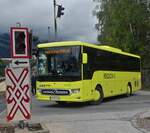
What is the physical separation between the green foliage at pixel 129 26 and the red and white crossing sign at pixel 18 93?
3717cm

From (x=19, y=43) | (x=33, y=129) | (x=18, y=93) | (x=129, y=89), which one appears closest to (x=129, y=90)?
(x=129, y=89)

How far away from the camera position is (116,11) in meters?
51.3

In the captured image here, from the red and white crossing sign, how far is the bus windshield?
8854 mm

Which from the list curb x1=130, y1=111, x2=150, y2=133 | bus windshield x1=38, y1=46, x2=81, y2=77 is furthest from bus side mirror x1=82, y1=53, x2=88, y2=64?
curb x1=130, y1=111, x2=150, y2=133

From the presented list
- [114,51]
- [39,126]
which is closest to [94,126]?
[39,126]

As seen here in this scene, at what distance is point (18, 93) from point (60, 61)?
932 cm

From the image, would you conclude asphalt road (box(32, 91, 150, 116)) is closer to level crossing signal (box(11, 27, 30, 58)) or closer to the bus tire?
the bus tire

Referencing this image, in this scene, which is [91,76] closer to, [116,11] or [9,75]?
[9,75]

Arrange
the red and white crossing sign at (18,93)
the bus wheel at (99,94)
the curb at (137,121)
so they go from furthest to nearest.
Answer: the bus wheel at (99,94) < the curb at (137,121) < the red and white crossing sign at (18,93)

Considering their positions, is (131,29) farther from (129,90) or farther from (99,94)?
(99,94)


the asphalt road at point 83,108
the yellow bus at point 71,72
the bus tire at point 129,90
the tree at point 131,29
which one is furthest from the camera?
the tree at point 131,29

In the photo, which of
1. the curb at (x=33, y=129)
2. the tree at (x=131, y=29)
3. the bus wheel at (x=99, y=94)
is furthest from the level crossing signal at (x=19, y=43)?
the tree at (x=131, y=29)

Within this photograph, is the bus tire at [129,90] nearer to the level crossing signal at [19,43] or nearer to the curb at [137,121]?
the curb at [137,121]

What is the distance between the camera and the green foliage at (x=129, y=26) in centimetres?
5088
